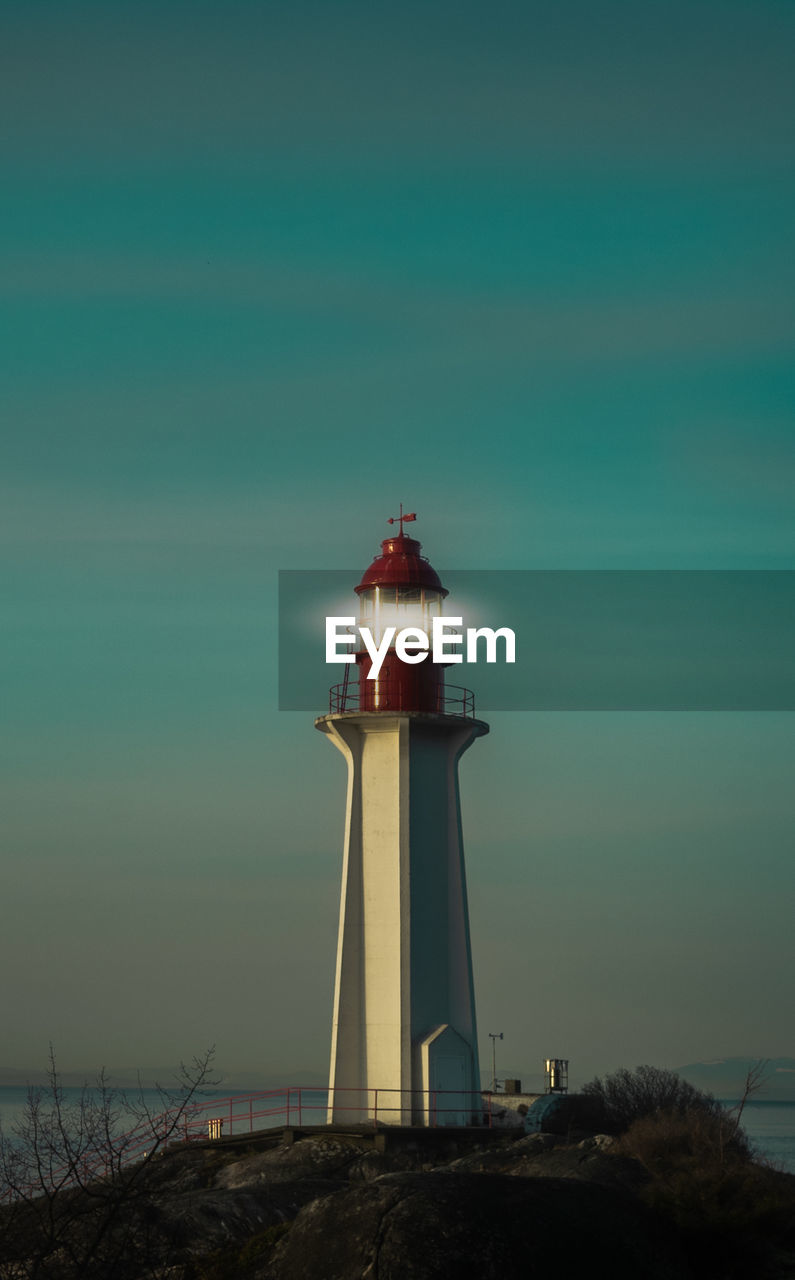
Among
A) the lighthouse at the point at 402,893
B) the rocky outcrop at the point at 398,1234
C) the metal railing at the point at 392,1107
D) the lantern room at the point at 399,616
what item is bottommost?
the rocky outcrop at the point at 398,1234

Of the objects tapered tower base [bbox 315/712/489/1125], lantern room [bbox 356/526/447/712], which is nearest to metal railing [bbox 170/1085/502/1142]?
tapered tower base [bbox 315/712/489/1125]

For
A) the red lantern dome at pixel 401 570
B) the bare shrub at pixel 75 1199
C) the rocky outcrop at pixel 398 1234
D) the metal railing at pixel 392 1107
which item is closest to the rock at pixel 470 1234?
the rocky outcrop at pixel 398 1234

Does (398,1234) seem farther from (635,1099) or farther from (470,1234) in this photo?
(635,1099)

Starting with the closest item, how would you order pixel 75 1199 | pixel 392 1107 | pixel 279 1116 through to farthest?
pixel 75 1199 → pixel 392 1107 → pixel 279 1116

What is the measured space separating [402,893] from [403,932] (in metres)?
0.81

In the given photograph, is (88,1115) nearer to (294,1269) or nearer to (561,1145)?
(294,1269)

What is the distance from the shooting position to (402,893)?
31.0 m

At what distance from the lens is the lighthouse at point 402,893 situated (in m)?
30.4

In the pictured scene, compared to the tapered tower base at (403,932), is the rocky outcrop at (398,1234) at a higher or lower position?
lower

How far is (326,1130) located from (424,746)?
8.19 m

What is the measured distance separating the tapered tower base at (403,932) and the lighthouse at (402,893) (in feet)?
0.08

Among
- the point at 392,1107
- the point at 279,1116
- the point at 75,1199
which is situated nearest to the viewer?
the point at 75,1199

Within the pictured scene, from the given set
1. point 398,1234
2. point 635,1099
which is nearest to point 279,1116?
point 635,1099
